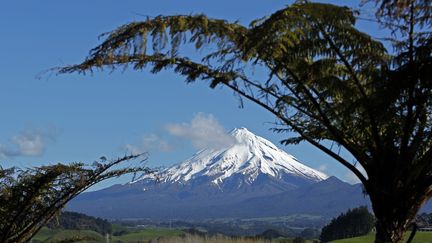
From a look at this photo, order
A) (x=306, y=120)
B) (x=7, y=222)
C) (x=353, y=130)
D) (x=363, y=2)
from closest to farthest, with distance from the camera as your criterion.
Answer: (x=363, y=2) < (x=353, y=130) < (x=306, y=120) < (x=7, y=222)

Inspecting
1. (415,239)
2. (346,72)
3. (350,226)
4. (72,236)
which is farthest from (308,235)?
(346,72)

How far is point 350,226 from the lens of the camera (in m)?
77.0

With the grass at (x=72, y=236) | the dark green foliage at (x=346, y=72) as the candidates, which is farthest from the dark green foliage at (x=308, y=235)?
the dark green foliage at (x=346, y=72)

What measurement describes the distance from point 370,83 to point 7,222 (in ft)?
24.5

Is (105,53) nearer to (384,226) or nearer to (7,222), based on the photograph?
(384,226)

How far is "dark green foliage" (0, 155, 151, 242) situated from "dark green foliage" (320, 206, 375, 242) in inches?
2505

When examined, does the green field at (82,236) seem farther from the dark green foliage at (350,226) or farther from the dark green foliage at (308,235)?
the dark green foliage at (308,235)

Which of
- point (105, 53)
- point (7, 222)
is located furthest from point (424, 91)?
point (7, 222)

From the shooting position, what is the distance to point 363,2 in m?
7.43

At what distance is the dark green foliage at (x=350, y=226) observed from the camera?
75.6 metres

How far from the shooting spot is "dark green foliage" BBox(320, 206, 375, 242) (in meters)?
75.6

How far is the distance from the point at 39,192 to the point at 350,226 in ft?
220

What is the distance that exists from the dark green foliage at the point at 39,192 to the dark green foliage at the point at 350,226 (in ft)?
209

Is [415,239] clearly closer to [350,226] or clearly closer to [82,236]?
[350,226]
